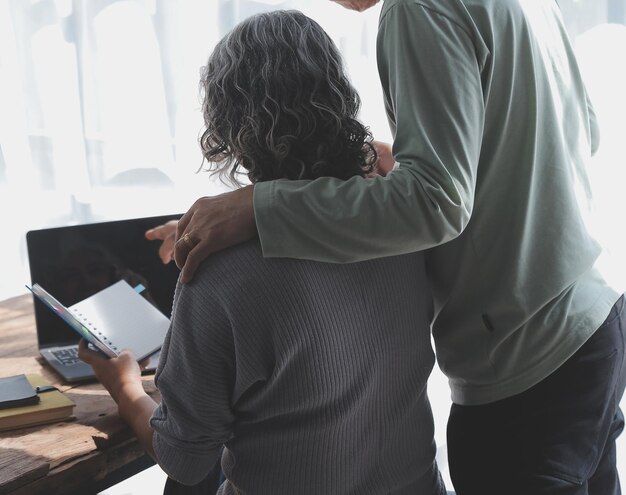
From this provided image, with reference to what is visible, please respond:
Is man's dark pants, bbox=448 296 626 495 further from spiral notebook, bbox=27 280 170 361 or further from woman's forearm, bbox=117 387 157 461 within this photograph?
spiral notebook, bbox=27 280 170 361

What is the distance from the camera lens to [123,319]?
159cm

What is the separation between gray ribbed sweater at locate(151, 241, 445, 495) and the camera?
3.26ft

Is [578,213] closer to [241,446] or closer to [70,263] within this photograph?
[241,446]

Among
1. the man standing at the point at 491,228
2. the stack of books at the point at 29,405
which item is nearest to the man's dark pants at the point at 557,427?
the man standing at the point at 491,228

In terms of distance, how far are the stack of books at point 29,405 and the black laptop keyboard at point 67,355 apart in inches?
7.4

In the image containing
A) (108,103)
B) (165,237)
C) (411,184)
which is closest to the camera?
(411,184)

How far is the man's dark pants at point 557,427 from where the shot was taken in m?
1.13

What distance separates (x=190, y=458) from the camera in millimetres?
1091

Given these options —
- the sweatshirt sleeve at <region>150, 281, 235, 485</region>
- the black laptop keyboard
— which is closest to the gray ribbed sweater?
the sweatshirt sleeve at <region>150, 281, 235, 485</region>

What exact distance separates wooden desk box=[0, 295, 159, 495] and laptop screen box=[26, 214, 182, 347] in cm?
21

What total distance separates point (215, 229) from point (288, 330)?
16 centimetres

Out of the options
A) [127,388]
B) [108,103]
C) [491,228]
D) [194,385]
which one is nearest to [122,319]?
[127,388]

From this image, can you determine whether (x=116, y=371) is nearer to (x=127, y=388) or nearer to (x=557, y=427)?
(x=127, y=388)

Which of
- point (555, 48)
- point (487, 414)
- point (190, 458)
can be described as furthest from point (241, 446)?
point (555, 48)
